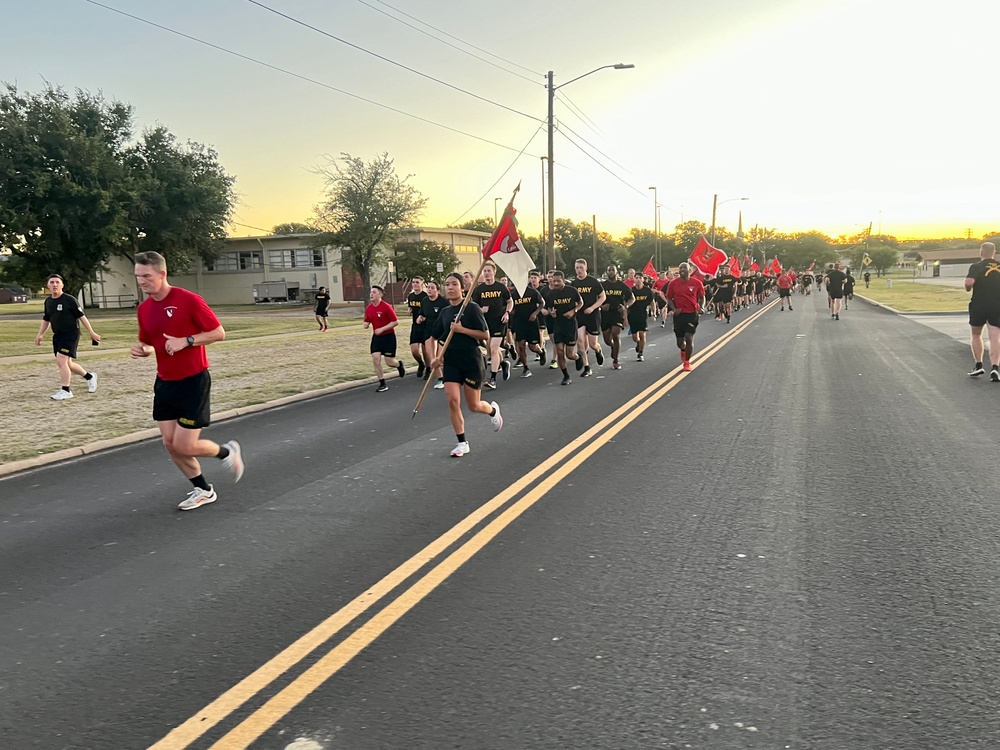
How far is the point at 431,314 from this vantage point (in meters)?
12.5

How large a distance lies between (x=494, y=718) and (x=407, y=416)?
23.6ft

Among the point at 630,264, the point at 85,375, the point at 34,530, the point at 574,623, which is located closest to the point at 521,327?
the point at 85,375

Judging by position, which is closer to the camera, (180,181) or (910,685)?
(910,685)

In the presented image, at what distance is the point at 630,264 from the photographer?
124 metres

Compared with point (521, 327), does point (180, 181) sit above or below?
above

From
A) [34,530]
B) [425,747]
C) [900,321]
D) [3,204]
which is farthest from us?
[3,204]

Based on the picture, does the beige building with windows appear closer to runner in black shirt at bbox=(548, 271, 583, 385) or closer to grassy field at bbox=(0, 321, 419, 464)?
grassy field at bbox=(0, 321, 419, 464)

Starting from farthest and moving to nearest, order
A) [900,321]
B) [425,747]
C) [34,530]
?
[900,321] → [34,530] → [425,747]

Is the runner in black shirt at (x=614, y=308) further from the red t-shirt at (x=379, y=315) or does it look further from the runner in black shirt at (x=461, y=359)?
the runner in black shirt at (x=461, y=359)

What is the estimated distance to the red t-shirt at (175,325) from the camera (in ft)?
18.8

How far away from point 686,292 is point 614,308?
1.70 meters

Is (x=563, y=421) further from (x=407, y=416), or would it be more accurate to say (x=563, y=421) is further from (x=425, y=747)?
(x=425, y=747)

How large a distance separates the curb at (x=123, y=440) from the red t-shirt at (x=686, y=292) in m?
5.91

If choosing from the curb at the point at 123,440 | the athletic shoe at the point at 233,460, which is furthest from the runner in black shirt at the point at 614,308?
the athletic shoe at the point at 233,460
